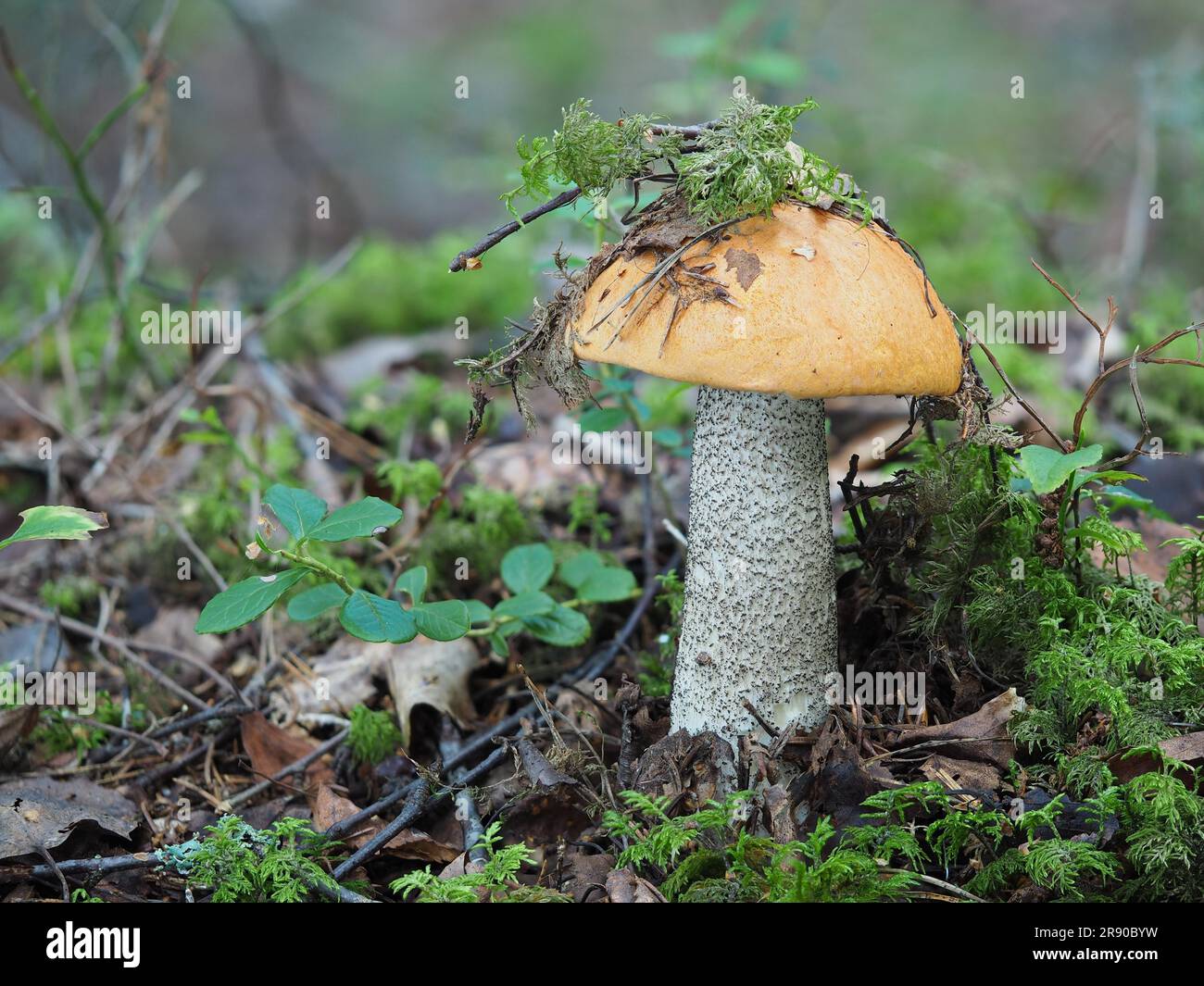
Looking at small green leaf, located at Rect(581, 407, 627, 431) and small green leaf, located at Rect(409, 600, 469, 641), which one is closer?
small green leaf, located at Rect(409, 600, 469, 641)

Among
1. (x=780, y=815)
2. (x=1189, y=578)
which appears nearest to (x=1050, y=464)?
(x=1189, y=578)

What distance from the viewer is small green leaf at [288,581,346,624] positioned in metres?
2.50

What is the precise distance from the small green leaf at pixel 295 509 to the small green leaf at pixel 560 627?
74 cm

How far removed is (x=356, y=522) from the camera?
8.02ft

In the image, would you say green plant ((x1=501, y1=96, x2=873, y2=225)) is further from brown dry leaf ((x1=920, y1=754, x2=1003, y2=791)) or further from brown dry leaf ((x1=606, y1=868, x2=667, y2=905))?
brown dry leaf ((x1=606, y1=868, x2=667, y2=905))

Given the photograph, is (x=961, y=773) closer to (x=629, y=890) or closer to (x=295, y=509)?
(x=629, y=890)

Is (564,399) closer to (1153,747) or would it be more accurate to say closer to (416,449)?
(1153,747)

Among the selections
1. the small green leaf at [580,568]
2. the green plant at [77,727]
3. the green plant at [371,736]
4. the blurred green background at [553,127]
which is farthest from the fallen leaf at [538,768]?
the blurred green background at [553,127]

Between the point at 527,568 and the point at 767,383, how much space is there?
124cm

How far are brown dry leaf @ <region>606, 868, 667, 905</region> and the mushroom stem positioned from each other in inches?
19.1

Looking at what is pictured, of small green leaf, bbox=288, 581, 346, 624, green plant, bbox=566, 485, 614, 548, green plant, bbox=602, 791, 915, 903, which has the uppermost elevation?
green plant, bbox=566, 485, 614, 548

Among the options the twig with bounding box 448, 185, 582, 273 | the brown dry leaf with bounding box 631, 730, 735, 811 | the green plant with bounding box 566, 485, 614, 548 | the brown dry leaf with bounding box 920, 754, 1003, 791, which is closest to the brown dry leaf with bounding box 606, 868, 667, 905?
the brown dry leaf with bounding box 631, 730, 735, 811

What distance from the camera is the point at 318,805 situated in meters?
2.68
